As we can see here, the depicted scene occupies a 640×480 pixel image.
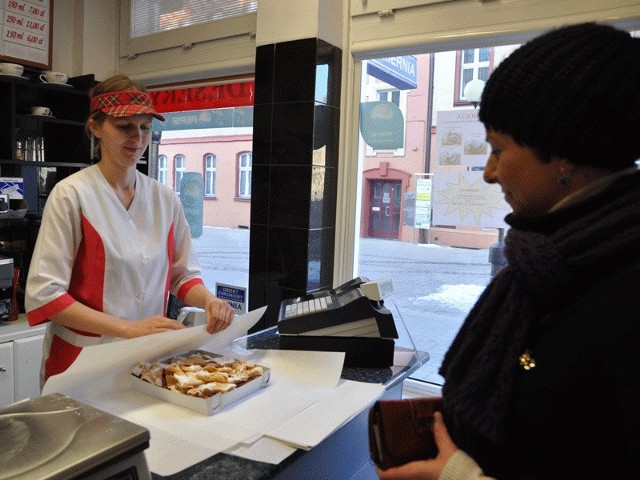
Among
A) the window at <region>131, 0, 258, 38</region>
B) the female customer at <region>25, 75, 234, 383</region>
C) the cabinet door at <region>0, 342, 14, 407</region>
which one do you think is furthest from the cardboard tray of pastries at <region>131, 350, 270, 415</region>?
the window at <region>131, 0, 258, 38</region>

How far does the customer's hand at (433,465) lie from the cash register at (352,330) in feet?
2.02

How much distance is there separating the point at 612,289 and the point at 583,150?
0.59 ft

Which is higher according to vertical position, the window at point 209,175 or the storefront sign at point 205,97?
the storefront sign at point 205,97

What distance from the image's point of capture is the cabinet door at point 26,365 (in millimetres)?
2857

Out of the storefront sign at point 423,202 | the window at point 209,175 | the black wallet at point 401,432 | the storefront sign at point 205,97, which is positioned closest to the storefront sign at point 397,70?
the storefront sign at point 423,202

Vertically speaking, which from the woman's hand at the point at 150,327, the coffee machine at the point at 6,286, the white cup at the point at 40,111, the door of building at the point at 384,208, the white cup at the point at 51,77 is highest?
the white cup at the point at 51,77

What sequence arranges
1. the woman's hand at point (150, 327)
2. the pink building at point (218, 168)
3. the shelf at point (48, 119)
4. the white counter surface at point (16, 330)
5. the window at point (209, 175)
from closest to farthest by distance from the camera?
the woman's hand at point (150, 327) → the white counter surface at point (16, 330) → the shelf at point (48, 119) → the pink building at point (218, 168) → the window at point (209, 175)

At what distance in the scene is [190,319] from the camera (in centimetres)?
211

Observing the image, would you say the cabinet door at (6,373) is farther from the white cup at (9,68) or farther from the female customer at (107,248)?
the white cup at (9,68)

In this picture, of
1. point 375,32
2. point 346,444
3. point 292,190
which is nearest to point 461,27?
point 375,32

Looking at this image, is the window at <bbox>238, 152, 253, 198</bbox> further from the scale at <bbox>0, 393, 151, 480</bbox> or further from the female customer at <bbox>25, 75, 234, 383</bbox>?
the scale at <bbox>0, 393, 151, 480</bbox>

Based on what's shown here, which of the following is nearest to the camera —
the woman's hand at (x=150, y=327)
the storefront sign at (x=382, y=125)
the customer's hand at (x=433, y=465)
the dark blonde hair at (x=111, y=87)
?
the customer's hand at (x=433, y=465)

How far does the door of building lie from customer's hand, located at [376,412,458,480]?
195 centimetres

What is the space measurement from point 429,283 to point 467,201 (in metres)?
0.46
